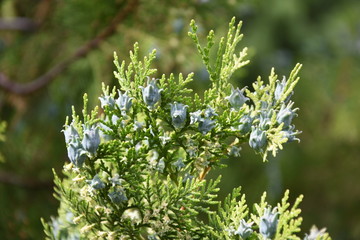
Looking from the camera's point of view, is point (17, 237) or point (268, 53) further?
point (268, 53)

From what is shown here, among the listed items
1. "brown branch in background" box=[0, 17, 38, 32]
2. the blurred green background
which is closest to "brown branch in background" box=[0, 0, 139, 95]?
the blurred green background

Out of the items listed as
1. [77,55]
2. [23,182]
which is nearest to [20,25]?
[77,55]

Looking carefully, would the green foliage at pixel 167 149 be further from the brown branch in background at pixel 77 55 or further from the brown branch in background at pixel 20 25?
the brown branch in background at pixel 20 25

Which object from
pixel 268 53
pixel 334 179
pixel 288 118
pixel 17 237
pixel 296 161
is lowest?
pixel 288 118

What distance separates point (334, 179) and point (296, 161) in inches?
13.6

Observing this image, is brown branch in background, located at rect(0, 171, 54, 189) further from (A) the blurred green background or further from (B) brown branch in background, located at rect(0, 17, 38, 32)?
(B) brown branch in background, located at rect(0, 17, 38, 32)

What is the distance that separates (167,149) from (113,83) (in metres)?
1.15

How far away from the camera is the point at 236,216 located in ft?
2.99

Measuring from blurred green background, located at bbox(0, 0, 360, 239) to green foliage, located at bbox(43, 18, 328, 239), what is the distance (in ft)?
2.09

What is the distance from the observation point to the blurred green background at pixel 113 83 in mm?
1891

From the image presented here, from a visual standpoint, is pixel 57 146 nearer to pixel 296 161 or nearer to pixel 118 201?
pixel 118 201

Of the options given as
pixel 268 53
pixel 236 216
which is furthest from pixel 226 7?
pixel 268 53

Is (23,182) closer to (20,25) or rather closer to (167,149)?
(20,25)

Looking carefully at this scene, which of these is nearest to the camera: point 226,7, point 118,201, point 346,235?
point 118,201
